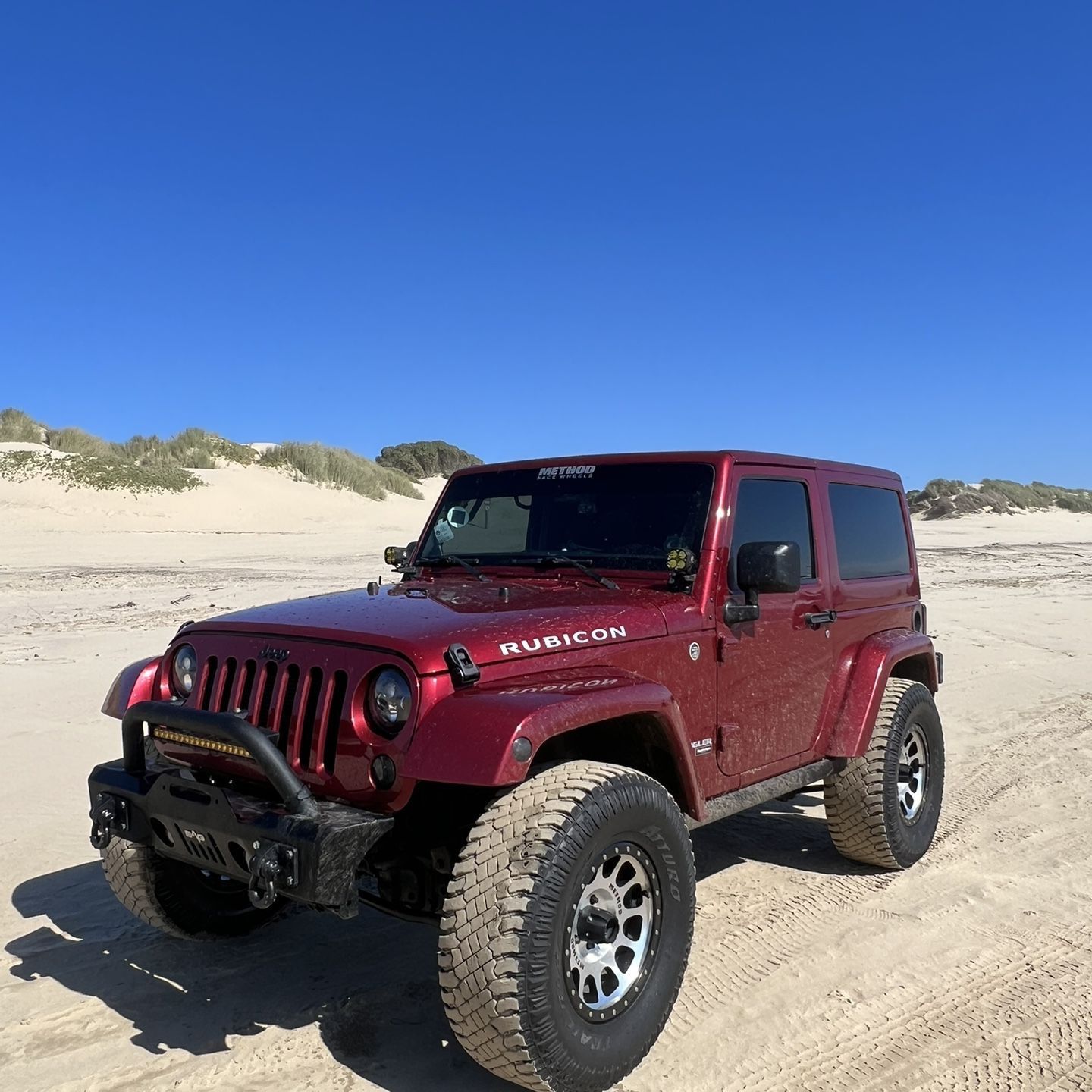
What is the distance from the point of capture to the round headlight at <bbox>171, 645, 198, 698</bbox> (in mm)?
3678

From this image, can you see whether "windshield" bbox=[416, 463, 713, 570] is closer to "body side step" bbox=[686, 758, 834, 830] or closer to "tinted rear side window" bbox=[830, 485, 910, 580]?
"body side step" bbox=[686, 758, 834, 830]

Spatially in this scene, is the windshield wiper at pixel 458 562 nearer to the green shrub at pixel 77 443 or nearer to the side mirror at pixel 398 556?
the side mirror at pixel 398 556

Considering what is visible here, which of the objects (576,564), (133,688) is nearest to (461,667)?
(576,564)

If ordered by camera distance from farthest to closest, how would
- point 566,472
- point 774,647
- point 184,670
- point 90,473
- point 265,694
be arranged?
point 90,473 → point 566,472 → point 774,647 → point 184,670 → point 265,694

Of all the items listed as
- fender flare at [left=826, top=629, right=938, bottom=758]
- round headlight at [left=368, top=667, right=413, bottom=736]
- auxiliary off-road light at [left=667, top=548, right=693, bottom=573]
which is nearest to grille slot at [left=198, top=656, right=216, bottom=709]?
round headlight at [left=368, top=667, right=413, bottom=736]

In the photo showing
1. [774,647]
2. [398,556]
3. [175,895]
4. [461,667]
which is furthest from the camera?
[398,556]

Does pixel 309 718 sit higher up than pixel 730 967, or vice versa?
pixel 309 718

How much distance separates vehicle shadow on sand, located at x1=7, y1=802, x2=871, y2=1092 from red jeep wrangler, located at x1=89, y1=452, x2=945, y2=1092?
21cm

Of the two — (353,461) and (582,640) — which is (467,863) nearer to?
(582,640)

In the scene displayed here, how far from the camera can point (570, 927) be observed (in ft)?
9.57

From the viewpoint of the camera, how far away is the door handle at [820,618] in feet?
14.7

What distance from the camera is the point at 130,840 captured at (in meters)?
3.33

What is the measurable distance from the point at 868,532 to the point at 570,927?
3.13m

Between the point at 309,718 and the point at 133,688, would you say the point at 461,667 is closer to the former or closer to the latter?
the point at 309,718
